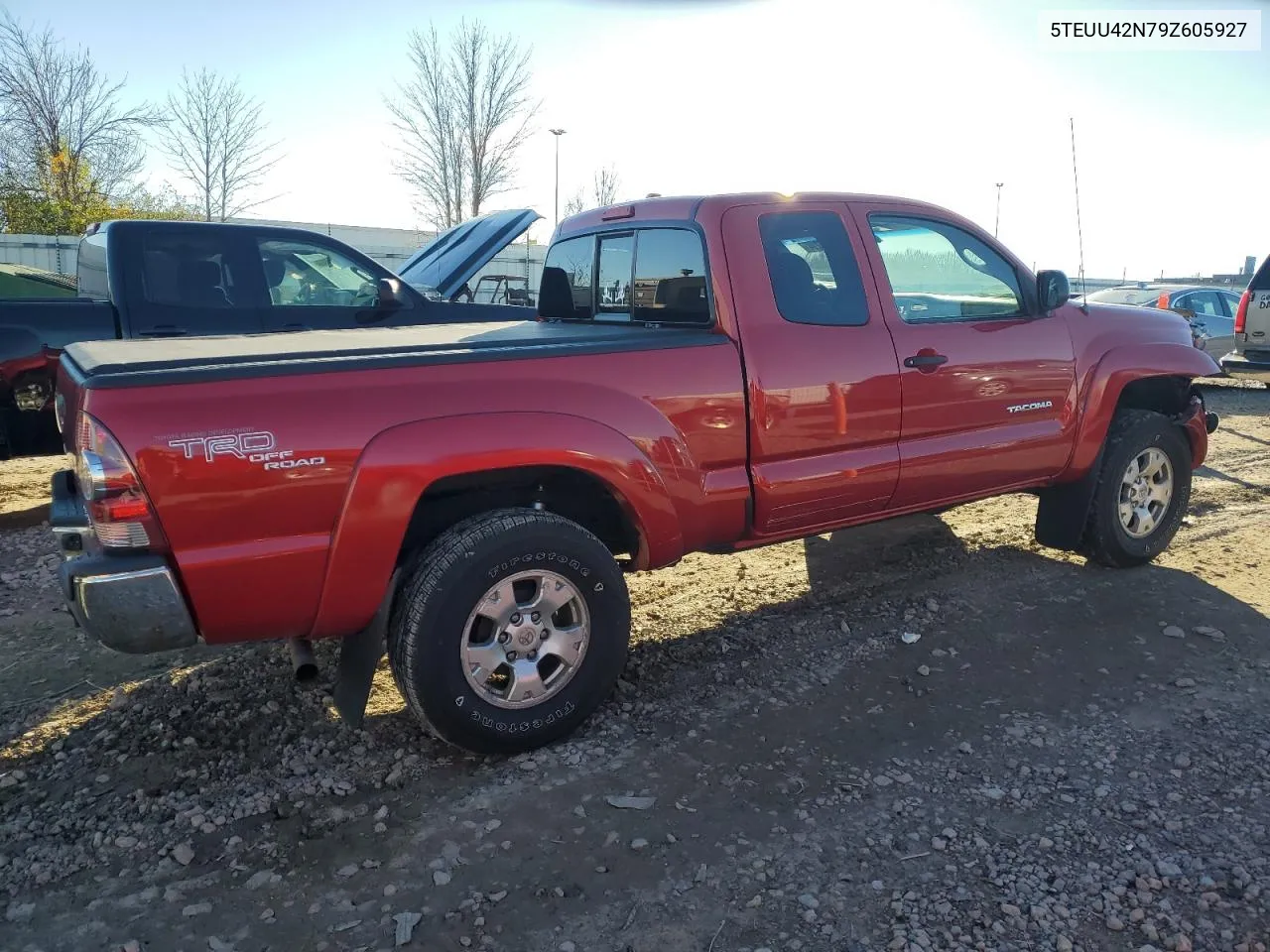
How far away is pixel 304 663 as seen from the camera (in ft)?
9.91

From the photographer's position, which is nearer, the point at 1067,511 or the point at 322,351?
the point at 322,351

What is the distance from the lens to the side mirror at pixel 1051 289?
4539mm

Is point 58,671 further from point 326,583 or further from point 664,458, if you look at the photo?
point 664,458

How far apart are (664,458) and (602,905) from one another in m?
1.56

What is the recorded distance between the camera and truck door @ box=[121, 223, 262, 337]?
5.75 metres

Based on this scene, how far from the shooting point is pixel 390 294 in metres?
6.22

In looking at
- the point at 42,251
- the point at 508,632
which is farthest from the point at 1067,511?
the point at 42,251

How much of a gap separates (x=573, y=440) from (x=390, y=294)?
11.8 ft

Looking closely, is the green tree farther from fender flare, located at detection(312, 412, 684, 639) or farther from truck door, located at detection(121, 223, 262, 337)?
fender flare, located at detection(312, 412, 684, 639)

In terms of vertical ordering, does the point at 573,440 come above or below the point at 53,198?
below

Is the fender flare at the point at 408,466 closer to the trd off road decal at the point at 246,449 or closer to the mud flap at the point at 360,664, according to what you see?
the mud flap at the point at 360,664

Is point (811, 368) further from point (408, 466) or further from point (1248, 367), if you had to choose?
point (1248, 367)

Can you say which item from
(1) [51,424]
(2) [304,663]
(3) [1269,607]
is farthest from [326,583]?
(3) [1269,607]

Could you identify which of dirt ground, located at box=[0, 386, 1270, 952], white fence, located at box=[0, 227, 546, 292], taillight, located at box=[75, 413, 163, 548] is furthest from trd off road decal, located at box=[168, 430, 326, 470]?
white fence, located at box=[0, 227, 546, 292]
